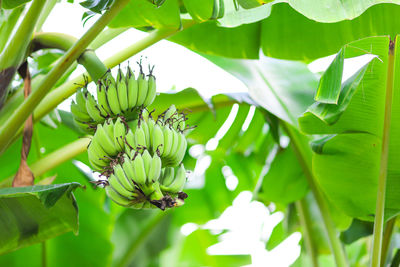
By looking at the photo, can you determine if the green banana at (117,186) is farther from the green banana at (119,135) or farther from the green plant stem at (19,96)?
the green plant stem at (19,96)

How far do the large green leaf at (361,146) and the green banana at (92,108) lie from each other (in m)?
0.41

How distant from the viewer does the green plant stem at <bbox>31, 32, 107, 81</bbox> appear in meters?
0.70

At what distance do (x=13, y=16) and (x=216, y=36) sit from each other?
0.45 m

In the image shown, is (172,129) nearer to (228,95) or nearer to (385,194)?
(228,95)

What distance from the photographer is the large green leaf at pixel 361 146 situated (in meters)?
0.90

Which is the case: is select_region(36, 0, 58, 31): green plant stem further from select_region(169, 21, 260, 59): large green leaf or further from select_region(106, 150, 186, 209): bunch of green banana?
select_region(106, 150, 186, 209): bunch of green banana

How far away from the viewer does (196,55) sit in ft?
4.28

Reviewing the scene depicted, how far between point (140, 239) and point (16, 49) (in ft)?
2.78

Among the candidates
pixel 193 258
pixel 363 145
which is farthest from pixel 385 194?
pixel 193 258

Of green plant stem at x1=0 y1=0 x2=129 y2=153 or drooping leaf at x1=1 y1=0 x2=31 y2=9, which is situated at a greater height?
drooping leaf at x1=1 y1=0 x2=31 y2=9

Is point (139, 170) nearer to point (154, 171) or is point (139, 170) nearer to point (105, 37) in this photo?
point (154, 171)

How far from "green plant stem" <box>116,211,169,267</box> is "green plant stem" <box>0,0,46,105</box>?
779 millimetres

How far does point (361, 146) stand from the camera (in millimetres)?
990

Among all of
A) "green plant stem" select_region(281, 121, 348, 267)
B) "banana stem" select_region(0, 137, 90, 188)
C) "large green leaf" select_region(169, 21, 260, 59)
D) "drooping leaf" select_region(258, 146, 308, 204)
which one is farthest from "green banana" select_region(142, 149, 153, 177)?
"drooping leaf" select_region(258, 146, 308, 204)
